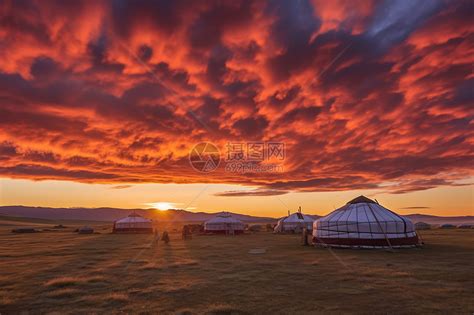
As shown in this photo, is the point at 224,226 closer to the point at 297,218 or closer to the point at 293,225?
the point at 293,225

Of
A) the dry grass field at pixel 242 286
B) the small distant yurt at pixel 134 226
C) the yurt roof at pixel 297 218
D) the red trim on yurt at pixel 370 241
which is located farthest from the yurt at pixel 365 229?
the small distant yurt at pixel 134 226

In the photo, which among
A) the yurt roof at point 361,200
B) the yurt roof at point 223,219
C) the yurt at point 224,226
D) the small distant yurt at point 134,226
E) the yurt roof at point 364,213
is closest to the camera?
the yurt roof at point 364,213

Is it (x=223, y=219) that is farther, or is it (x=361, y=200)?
(x=223, y=219)

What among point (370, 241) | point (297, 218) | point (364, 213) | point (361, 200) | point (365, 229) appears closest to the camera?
point (370, 241)

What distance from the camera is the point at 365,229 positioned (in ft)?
88.4

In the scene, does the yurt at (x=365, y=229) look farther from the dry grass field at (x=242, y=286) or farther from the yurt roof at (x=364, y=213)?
the dry grass field at (x=242, y=286)

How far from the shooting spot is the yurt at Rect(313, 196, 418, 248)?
26672 mm

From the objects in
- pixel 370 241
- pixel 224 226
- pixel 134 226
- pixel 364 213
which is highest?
pixel 364 213

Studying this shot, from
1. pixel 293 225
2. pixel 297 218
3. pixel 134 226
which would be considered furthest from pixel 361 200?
pixel 134 226

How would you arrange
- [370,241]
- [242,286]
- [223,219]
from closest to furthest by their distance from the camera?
[242,286] < [370,241] < [223,219]

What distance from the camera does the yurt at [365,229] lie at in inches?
1050

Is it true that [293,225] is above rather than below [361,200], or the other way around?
below

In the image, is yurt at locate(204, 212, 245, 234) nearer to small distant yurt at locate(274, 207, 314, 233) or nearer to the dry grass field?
small distant yurt at locate(274, 207, 314, 233)

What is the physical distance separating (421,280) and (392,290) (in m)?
2.43
